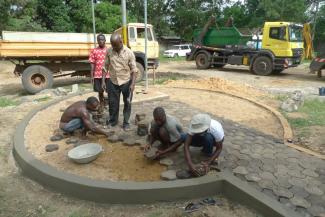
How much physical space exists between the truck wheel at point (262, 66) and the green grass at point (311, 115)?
5.91m

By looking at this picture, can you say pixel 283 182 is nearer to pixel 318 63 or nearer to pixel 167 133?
pixel 167 133

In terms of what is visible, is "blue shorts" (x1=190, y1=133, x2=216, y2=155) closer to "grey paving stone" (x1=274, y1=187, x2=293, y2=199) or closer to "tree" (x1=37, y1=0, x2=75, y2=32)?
"grey paving stone" (x1=274, y1=187, x2=293, y2=199)

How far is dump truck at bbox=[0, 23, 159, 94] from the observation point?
29.4 feet

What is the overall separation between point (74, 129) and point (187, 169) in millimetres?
2088

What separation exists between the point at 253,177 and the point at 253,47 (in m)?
12.2

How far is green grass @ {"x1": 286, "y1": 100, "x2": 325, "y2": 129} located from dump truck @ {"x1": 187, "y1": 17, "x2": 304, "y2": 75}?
228 inches

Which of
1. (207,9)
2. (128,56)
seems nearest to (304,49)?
(128,56)

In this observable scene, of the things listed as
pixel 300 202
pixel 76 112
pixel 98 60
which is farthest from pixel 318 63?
pixel 76 112

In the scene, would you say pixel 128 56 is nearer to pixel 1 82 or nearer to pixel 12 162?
pixel 12 162

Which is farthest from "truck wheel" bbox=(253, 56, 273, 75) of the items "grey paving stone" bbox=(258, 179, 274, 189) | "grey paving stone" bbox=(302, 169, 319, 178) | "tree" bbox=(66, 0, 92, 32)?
"tree" bbox=(66, 0, 92, 32)

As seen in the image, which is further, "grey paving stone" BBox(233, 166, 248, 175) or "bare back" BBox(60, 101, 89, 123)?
"bare back" BBox(60, 101, 89, 123)

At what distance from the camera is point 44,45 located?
9336mm

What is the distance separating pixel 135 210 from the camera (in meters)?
3.29

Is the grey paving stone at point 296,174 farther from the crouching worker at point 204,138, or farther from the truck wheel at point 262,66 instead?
the truck wheel at point 262,66
